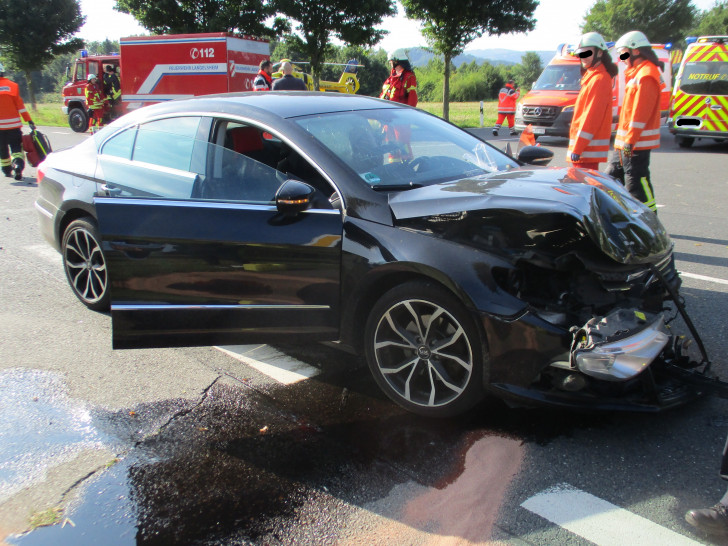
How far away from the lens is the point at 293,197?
10.4 feet

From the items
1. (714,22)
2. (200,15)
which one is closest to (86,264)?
(200,15)

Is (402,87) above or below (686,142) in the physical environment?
above

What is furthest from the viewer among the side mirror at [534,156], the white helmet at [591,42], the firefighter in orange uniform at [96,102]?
the firefighter in orange uniform at [96,102]

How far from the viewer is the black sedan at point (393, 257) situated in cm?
283

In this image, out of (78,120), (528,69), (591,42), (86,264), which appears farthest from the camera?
(528,69)

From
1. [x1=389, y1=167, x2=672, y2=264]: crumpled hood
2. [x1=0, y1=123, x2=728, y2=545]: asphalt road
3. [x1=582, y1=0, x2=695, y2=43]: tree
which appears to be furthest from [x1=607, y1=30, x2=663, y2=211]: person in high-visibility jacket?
[x1=582, y1=0, x2=695, y2=43]: tree

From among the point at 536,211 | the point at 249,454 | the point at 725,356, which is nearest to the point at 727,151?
the point at 725,356

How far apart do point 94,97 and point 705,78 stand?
1774cm

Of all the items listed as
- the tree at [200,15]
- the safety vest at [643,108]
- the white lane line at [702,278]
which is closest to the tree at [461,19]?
the tree at [200,15]

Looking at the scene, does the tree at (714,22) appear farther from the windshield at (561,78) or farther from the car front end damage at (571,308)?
the car front end damage at (571,308)

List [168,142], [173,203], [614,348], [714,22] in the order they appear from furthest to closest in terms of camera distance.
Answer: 1. [714,22]
2. [168,142]
3. [173,203]
4. [614,348]

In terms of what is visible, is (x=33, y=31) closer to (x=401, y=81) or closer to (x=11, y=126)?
(x=11, y=126)

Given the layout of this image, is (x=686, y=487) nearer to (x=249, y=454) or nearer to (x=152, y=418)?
(x=249, y=454)

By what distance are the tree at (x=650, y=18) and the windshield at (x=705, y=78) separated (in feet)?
120
